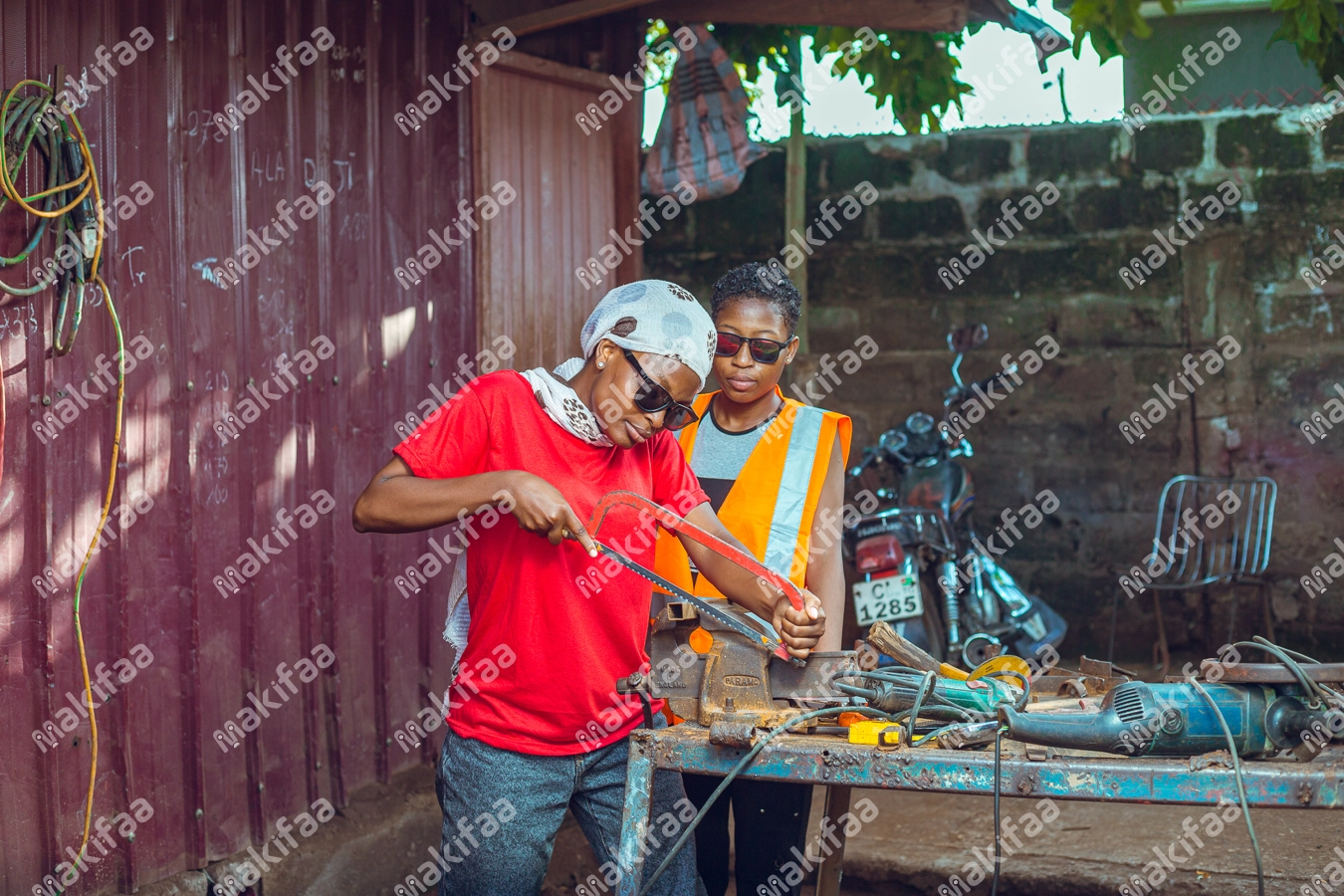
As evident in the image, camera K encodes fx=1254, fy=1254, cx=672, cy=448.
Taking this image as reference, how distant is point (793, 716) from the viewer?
248cm

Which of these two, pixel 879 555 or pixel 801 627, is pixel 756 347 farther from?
pixel 879 555

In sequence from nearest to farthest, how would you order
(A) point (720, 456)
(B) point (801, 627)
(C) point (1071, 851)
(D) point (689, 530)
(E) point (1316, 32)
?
(B) point (801, 627) → (D) point (689, 530) → (A) point (720, 456) → (E) point (1316, 32) → (C) point (1071, 851)

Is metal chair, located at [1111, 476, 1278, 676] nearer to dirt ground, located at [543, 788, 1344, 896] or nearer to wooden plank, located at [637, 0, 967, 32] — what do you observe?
dirt ground, located at [543, 788, 1344, 896]

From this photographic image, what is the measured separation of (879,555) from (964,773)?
351cm

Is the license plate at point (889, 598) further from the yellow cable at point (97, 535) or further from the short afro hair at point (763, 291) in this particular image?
the yellow cable at point (97, 535)

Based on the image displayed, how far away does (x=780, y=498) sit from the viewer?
3.25m

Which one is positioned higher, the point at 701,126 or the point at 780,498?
the point at 701,126

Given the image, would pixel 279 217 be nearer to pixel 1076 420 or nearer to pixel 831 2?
pixel 831 2

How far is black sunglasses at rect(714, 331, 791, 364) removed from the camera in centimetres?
325

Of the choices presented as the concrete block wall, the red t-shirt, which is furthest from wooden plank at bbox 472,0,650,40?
the red t-shirt

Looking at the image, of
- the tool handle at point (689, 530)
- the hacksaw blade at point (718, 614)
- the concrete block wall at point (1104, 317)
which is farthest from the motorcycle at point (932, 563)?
the hacksaw blade at point (718, 614)

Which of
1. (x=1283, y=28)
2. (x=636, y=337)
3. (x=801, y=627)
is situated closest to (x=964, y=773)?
(x=801, y=627)

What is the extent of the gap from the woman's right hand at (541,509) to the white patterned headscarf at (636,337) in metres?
0.23

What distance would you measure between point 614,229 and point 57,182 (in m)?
3.35
